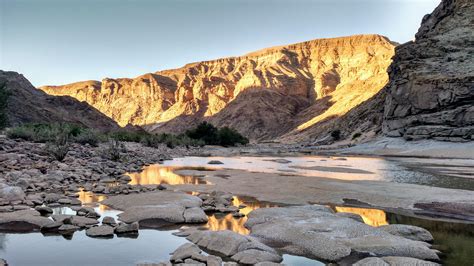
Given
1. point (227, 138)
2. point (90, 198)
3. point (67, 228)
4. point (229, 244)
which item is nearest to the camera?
point (229, 244)

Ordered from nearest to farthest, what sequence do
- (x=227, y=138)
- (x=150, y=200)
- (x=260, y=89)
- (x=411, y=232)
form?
(x=411, y=232), (x=150, y=200), (x=227, y=138), (x=260, y=89)

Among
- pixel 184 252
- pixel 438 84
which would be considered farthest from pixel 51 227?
pixel 438 84

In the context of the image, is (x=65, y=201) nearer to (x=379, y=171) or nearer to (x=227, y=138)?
(x=379, y=171)

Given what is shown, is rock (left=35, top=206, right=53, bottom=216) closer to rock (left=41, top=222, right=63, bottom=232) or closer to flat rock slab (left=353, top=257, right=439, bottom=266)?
rock (left=41, top=222, right=63, bottom=232)

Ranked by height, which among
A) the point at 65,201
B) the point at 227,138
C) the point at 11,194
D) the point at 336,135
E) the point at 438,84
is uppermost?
the point at 438,84

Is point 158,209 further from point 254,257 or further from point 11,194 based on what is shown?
point 11,194

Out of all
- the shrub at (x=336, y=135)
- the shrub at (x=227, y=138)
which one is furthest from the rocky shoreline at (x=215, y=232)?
the shrub at (x=336, y=135)

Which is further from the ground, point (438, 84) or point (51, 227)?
point (438, 84)

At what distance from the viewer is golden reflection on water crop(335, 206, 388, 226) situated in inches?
379

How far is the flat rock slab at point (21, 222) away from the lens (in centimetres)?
817

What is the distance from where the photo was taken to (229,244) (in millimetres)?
7027

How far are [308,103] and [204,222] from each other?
119029 mm

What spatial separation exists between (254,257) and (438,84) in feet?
161

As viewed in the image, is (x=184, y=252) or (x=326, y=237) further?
(x=326, y=237)
